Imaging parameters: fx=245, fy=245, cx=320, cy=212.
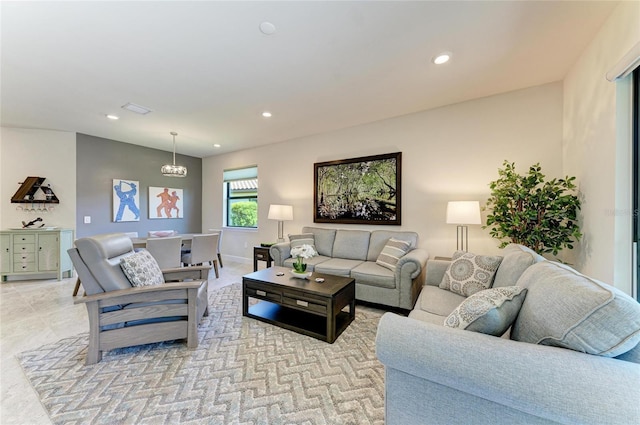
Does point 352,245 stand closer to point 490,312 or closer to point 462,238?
point 462,238

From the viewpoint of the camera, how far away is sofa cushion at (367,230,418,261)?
132 inches

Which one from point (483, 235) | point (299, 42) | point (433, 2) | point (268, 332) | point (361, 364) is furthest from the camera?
point (483, 235)

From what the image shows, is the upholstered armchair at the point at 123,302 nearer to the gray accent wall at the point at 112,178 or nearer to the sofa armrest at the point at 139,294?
the sofa armrest at the point at 139,294

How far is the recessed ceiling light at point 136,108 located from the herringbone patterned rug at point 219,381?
2.75 metres

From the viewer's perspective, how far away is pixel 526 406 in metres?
0.79

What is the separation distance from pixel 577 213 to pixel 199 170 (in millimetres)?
6905

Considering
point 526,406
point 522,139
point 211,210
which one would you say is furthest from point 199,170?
point 526,406

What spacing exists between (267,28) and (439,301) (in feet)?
8.21

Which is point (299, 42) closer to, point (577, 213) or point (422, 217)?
point (422, 217)

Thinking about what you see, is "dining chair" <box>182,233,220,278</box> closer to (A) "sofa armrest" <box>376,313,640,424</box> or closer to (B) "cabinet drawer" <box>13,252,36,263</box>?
(B) "cabinet drawer" <box>13,252,36,263</box>

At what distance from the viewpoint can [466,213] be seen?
2779mm

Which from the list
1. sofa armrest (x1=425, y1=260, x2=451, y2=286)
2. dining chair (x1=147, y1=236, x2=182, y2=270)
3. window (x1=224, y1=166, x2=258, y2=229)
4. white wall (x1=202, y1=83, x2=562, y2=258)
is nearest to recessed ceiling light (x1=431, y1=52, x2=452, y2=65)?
white wall (x1=202, y1=83, x2=562, y2=258)

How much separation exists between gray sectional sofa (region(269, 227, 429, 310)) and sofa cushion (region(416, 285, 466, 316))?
0.50 meters

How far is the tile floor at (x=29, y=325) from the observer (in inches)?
58.0
